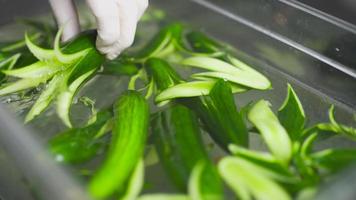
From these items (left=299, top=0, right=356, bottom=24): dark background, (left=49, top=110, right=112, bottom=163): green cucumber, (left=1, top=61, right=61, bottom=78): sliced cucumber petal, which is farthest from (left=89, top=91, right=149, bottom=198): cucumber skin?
(left=299, top=0, right=356, bottom=24): dark background

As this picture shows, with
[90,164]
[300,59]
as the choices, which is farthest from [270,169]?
[300,59]

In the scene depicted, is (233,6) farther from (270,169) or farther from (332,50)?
(270,169)

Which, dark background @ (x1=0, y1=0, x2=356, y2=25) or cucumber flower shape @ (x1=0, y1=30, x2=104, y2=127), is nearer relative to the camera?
cucumber flower shape @ (x1=0, y1=30, x2=104, y2=127)

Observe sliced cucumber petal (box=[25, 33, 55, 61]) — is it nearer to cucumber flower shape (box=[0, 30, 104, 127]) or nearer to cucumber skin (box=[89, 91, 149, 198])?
cucumber flower shape (box=[0, 30, 104, 127])

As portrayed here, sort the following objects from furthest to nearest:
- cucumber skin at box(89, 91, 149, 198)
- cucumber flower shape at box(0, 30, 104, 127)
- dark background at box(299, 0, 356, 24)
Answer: dark background at box(299, 0, 356, 24) < cucumber flower shape at box(0, 30, 104, 127) < cucumber skin at box(89, 91, 149, 198)

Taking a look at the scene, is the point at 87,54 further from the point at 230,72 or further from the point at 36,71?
the point at 230,72

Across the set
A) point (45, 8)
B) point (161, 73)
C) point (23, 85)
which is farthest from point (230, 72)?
point (45, 8)

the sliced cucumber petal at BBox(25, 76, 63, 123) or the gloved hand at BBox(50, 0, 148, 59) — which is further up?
the gloved hand at BBox(50, 0, 148, 59)

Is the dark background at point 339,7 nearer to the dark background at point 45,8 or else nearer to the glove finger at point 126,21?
the dark background at point 45,8
